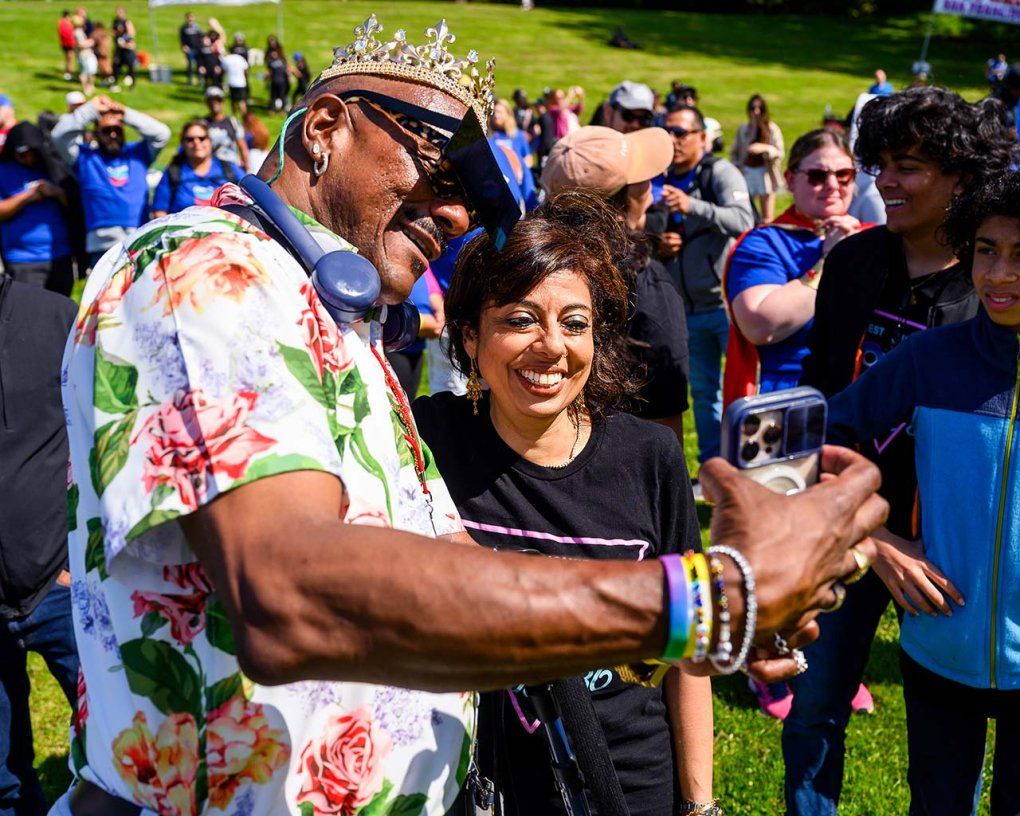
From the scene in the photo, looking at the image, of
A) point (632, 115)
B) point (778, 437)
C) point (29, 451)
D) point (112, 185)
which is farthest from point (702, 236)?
point (112, 185)

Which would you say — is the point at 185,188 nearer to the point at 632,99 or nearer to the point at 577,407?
the point at 632,99

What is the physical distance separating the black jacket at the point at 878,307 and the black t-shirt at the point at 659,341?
1.95 ft

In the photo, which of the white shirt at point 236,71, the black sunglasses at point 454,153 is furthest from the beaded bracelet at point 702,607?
the white shirt at point 236,71

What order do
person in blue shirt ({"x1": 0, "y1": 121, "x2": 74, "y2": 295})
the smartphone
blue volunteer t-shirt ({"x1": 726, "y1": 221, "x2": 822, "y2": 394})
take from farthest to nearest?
person in blue shirt ({"x1": 0, "y1": 121, "x2": 74, "y2": 295})
blue volunteer t-shirt ({"x1": 726, "y1": 221, "x2": 822, "y2": 394})
the smartphone

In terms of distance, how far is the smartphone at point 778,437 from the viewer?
5.06 ft

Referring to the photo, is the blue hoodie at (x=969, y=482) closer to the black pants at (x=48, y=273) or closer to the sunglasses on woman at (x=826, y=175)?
the sunglasses on woman at (x=826, y=175)

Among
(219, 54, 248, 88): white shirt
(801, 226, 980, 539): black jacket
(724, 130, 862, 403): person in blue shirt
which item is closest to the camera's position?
(801, 226, 980, 539): black jacket

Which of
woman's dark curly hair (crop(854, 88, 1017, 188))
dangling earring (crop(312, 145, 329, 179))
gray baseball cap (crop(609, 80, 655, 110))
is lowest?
gray baseball cap (crop(609, 80, 655, 110))

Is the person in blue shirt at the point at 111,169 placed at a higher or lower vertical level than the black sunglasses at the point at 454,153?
lower

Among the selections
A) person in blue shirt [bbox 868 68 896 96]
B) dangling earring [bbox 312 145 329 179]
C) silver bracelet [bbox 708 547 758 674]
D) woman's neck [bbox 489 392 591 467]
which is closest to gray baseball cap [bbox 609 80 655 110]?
woman's neck [bbox 489 392 591 467]

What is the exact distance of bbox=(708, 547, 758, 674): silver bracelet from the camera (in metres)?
1.34

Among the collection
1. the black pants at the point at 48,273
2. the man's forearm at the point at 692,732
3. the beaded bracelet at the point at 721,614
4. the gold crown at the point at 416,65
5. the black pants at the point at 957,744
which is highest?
the gold crown at the point at 416,65

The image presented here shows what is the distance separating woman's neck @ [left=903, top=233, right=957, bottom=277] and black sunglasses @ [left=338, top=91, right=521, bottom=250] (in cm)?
210

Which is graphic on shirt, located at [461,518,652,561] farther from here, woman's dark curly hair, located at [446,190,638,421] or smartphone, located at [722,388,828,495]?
smartphone, located at [722,388,828,495]
